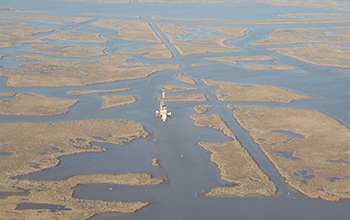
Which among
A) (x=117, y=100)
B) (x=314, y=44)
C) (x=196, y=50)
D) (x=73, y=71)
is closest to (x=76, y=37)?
(x=196, y=50)

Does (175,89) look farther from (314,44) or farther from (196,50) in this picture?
(314,44)

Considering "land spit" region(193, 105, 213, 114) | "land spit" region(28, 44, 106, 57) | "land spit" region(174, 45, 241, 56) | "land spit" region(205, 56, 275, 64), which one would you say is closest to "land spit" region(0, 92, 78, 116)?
"land spit" region(193, 105, 213, 114)

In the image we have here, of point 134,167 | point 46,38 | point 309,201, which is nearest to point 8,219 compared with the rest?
point 134,167

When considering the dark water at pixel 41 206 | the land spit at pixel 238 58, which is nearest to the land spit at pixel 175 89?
the land spit at pixel 238 58

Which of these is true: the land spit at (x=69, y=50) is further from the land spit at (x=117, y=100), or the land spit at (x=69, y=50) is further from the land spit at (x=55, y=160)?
the land spit at (x=55, y=160)

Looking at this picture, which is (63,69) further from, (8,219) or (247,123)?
(8,219)

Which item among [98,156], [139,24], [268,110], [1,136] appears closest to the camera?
[98,156]

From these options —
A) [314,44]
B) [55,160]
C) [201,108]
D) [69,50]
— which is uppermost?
[69,50]

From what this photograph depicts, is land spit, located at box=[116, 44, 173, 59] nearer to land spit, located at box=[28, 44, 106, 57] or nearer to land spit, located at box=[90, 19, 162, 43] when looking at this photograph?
land spit, located at box=[28, 44, 106, 57]
